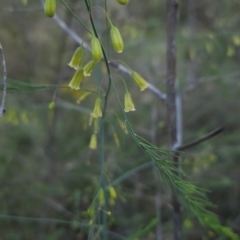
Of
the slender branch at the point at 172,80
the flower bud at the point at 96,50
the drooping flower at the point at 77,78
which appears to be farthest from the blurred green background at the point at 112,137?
the flower bud at the point at 96,50

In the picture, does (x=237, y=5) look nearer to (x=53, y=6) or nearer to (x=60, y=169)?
(x=60, y=169)

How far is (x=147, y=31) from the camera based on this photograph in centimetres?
389

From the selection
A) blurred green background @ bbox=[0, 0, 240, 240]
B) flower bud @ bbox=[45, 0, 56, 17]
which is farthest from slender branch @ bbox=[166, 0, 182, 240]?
blurred green background @ bbox=[0, 0, 240, 240]

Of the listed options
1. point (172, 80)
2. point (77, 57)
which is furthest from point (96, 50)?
point (172, 80)

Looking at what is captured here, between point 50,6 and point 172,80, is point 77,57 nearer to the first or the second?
point 50,6

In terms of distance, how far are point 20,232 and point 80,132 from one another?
3.29 ft

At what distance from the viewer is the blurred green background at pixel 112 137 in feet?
9.55

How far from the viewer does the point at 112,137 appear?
3816 millimetres

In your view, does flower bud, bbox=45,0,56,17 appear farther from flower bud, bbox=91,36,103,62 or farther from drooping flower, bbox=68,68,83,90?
drooping flower, bbox=68,68,83,90

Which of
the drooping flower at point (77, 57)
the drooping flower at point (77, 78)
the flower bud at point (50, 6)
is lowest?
the drooping flower at point (77, 78)

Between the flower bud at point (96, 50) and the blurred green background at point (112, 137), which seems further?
the blurred green background at point (112, 137)

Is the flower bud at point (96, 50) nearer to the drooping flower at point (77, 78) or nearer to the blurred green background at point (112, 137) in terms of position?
the drooping flower at point (77, 78)

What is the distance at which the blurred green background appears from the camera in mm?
2912

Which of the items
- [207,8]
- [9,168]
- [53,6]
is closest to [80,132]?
[9,168]
